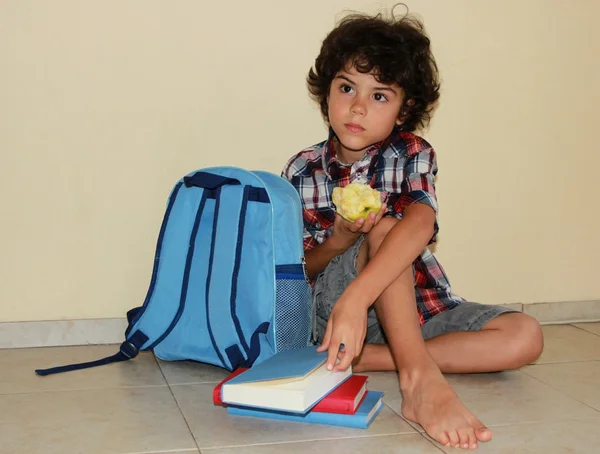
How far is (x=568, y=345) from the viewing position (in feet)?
5.84

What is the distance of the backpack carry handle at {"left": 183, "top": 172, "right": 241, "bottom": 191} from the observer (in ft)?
5.03

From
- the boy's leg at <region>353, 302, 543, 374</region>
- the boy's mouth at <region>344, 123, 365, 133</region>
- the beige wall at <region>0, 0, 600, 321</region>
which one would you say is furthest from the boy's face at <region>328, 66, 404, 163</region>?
the boy's leg at <region>353, 302, 543, 374</region>

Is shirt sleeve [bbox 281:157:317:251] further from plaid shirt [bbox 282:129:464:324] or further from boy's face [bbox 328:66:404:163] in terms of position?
boy's face [bbox 328:66:404:163]

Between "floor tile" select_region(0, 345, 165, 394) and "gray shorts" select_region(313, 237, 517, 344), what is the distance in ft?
1.06

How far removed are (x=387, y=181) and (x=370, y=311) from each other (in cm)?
25

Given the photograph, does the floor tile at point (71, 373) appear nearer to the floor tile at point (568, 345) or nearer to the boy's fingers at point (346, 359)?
the boy's fingers at point (346, 359)

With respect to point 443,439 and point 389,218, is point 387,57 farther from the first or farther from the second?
point 443,439

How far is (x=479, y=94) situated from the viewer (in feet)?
6.17

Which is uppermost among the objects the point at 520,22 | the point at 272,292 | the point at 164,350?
the point at 520,22

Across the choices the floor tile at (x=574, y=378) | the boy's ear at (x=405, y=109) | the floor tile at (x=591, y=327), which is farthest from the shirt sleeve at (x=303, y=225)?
the floor tile at (x=591, y=327)

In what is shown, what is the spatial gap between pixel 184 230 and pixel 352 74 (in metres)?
0.43

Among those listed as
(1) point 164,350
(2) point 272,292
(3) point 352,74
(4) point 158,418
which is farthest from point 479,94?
(4) point 158,418

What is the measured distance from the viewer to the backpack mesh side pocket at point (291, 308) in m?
1.46

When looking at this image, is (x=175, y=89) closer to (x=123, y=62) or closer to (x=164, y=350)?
(x=123, y=62)
